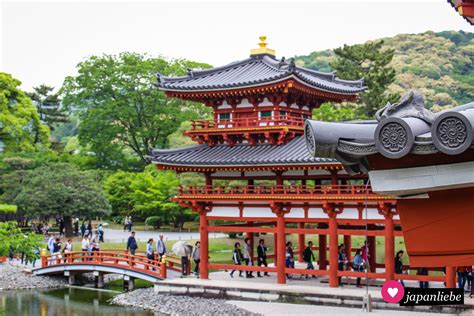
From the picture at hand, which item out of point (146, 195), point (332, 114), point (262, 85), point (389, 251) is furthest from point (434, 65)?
point (389, 251)

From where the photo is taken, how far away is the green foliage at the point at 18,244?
35.5 m

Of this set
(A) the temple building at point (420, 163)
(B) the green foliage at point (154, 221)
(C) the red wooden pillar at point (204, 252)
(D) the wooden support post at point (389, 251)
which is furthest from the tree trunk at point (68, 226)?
(A) the temple building at point (420, 163)

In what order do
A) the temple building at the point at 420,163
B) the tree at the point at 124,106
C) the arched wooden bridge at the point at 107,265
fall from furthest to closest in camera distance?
the tree at the point at 124,106, the arched wooden bridge at the point at 107,265, the temple building at the point at 420,163

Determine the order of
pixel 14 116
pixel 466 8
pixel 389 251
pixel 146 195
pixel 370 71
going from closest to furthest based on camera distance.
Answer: pixel 466 8
pixel 389 251
pixel 146 195
pixel 14 116
pixel 370 71

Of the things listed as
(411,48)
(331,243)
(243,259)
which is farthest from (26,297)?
(411,48)

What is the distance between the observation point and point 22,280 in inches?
1273

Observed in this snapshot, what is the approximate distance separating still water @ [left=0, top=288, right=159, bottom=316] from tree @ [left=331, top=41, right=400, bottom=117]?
32.7 m

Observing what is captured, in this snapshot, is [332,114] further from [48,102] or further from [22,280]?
[48,102]

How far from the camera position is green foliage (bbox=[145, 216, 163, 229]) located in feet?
165

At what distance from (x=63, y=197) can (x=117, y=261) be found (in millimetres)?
13801

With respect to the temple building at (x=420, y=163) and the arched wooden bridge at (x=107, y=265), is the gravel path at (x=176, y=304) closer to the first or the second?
the arched wooden bridge at (x=107, y=265)

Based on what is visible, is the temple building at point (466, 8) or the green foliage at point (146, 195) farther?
the green foliage at point (146, 195)

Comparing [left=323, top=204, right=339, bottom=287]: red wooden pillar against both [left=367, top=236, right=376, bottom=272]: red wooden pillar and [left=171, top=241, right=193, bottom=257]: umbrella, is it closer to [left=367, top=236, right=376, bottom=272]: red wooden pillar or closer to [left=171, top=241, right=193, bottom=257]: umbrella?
[left=367, top=236, right=376, bottom=272]: red wooden pillar

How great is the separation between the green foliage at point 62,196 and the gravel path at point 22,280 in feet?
31.2
